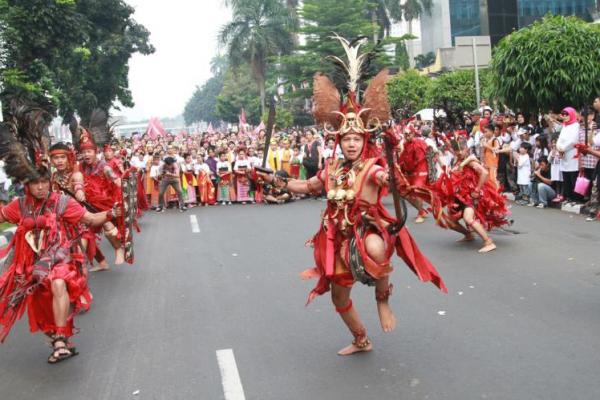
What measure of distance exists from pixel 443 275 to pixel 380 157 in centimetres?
319

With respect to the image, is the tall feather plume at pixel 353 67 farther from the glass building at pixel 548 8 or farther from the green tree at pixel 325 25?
the glass building at pixel 548 8

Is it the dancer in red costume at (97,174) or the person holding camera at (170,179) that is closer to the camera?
the dancer in red costume at (97,174)

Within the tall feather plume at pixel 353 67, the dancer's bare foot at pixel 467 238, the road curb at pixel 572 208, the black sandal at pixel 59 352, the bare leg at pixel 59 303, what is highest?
the tall feather plume at pixel 353 67

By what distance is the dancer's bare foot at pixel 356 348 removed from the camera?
5.55m

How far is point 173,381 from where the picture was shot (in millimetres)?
5184

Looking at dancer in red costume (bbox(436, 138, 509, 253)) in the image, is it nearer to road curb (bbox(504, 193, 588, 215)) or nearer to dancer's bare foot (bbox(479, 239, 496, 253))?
dancer's bare foot (bbox(479, 239, 496, 253))

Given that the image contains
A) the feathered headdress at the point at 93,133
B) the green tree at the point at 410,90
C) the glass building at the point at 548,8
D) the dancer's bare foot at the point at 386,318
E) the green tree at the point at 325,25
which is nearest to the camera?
the dancer's bare foot at the point at 386,318

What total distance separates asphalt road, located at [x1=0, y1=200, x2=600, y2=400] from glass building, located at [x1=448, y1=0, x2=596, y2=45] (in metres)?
25.1

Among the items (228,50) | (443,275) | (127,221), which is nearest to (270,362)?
(127,221)

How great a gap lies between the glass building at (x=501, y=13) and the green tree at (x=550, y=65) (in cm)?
1732

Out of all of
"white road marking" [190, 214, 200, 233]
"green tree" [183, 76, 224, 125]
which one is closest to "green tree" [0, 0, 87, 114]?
"white road marking" [190, 214, 200, 233]

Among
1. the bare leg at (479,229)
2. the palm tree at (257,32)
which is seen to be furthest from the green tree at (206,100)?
the bare leg at (479,229)

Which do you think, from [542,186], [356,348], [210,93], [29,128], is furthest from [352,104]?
[210,93]

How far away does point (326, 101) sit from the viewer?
561cm
